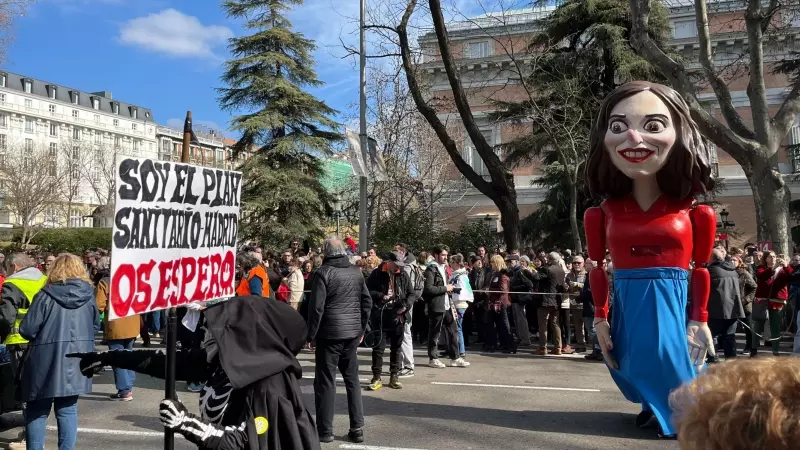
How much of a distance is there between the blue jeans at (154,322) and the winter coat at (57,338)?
7551 mm

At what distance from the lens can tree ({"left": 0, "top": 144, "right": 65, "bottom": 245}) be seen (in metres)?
39.0

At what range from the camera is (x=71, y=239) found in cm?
Answer: 3953

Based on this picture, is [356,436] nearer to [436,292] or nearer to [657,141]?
[657,141]

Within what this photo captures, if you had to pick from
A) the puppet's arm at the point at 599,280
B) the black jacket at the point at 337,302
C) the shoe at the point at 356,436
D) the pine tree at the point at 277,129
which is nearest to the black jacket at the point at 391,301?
the black jacket at the point at 337,302

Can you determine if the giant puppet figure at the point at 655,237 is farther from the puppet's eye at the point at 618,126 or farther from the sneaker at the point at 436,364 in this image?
the sneaker at the point at 436,364

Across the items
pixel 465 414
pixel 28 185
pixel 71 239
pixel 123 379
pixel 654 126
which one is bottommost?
pixel 465 414

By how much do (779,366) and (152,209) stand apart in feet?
8.44

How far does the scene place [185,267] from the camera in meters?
3.31

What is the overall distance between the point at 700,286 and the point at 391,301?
433cm

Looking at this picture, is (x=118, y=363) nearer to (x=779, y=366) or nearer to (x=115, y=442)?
(x=779, y=366)

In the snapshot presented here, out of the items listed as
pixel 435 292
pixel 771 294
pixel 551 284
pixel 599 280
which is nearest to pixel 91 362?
pixel 599 280

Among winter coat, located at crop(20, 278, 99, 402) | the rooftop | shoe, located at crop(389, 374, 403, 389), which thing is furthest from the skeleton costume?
the rooftop

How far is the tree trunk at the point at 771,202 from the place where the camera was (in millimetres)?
12672

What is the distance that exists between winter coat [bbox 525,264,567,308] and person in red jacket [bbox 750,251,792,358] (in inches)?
117
